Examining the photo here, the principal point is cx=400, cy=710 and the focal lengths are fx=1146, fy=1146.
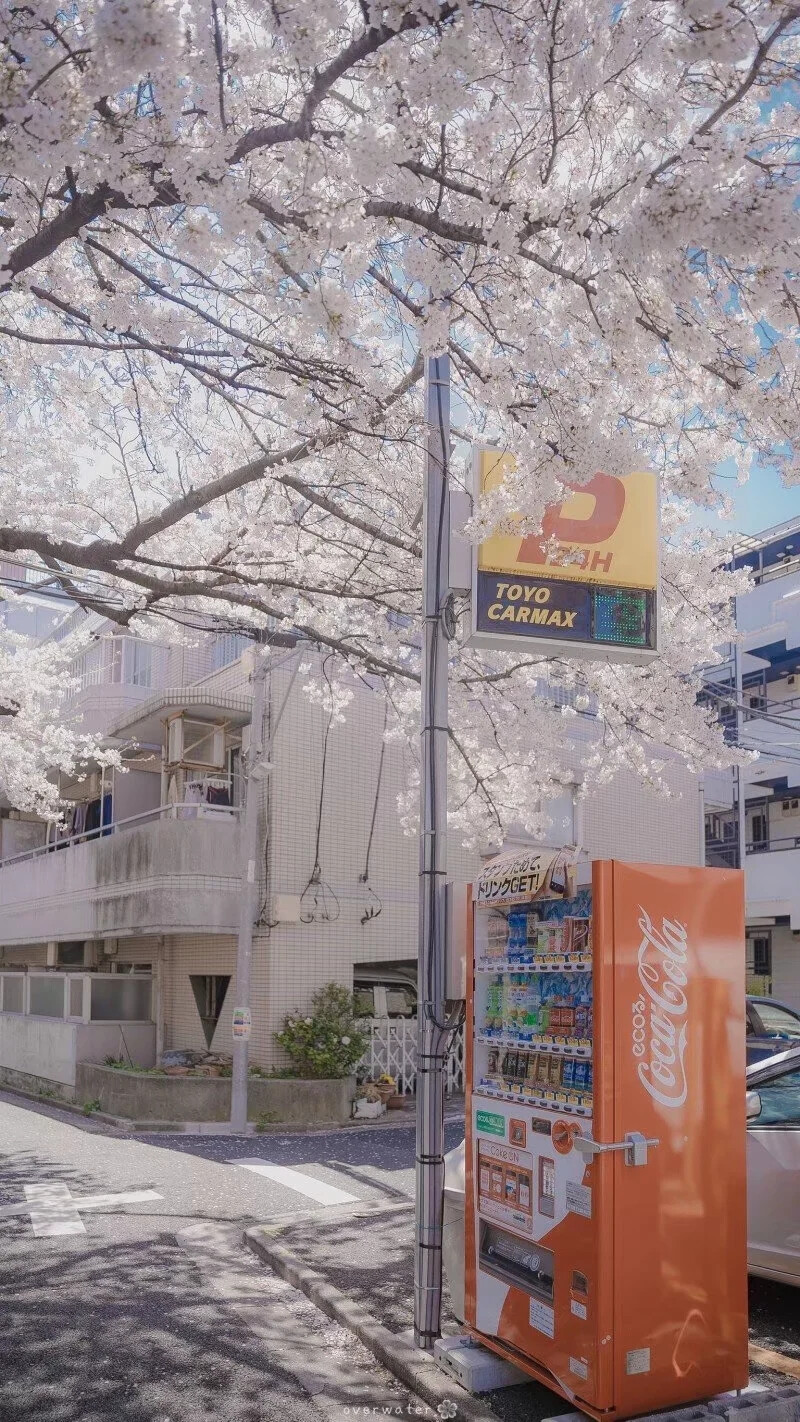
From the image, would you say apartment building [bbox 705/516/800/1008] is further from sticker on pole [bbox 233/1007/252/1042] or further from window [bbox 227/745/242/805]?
sticker on pole [bbox 233/1007/252/1042]

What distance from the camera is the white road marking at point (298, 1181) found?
1019 centimetres

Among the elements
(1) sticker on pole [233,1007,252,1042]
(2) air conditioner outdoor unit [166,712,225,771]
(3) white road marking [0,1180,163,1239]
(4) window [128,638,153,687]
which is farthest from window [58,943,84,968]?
(3) white road marking [0,1180,163,1239]

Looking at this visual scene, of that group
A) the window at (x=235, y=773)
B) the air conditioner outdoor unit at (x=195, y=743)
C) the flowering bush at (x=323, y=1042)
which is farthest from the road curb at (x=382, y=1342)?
the window at (x=235, y=773)

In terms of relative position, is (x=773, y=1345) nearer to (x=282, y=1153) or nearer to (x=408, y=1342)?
(x=408, y=1342)

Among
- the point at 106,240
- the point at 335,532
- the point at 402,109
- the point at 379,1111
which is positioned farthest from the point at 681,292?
the point at 379,1111

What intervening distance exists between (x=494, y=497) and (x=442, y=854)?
6.24 ft

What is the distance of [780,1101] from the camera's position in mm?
6844

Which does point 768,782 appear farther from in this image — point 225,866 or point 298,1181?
point 298,1181

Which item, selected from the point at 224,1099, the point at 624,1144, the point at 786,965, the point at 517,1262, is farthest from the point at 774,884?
the point at 624,1144

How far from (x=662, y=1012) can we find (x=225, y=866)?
1325 centimetres

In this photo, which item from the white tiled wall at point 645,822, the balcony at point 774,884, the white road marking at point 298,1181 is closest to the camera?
the white road marking at point 298,1181

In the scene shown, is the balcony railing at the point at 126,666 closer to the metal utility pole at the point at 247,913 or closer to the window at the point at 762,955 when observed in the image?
the metal utility pole at the point at 247,913

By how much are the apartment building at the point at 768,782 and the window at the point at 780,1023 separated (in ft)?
39.7

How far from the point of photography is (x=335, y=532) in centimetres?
1064
